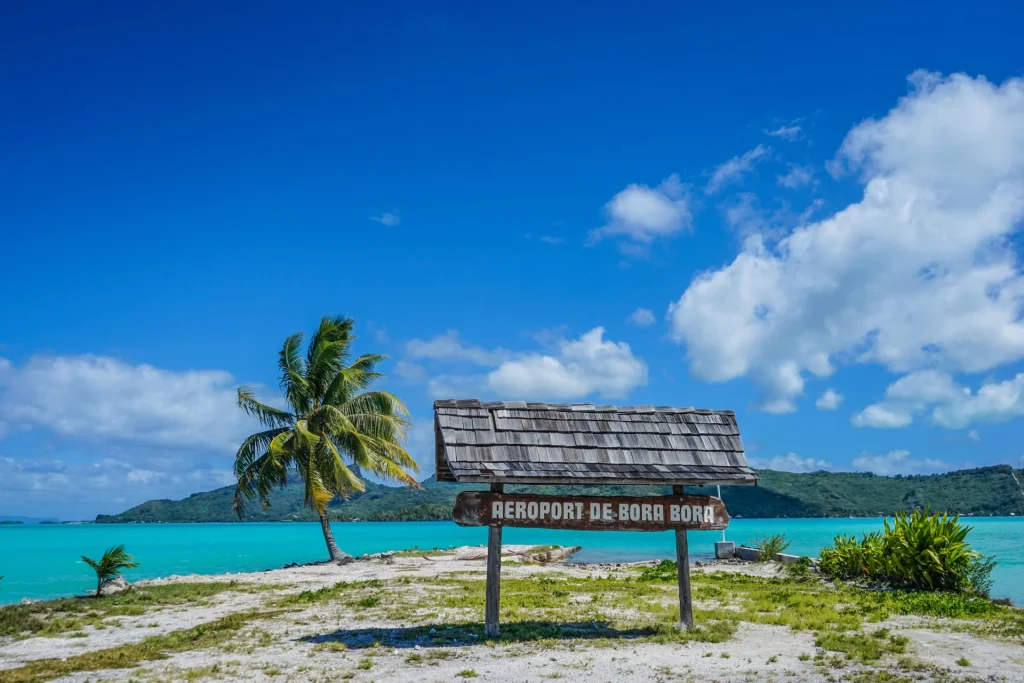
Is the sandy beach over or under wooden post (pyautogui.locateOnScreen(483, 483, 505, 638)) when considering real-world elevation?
under

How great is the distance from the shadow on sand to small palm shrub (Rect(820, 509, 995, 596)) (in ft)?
27.8

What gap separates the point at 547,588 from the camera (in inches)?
715

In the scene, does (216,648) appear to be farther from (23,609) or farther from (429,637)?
(23,609)

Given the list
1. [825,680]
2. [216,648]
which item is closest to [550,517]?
[825,680]

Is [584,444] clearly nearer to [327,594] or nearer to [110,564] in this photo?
[327,594]

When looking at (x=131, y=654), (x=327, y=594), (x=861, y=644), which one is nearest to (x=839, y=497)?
(x=327, y=594)

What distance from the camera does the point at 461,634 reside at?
12.1 metres

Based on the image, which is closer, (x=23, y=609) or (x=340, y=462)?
(x=23, y=609)

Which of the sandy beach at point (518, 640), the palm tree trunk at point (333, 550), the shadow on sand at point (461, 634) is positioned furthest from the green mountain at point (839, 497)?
the shadow on sand at point (461, 634)

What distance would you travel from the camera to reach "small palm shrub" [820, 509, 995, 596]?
16.7 m

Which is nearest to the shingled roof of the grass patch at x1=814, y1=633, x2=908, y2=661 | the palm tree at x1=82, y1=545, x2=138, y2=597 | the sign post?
the sign post

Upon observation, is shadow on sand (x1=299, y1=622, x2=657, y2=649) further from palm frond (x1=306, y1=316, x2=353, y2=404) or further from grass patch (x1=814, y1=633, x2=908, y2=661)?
palm frond (x1=306, y1=316, x2=353, y2=404)

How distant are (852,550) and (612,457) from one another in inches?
443

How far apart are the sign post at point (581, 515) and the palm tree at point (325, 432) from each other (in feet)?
51.5
